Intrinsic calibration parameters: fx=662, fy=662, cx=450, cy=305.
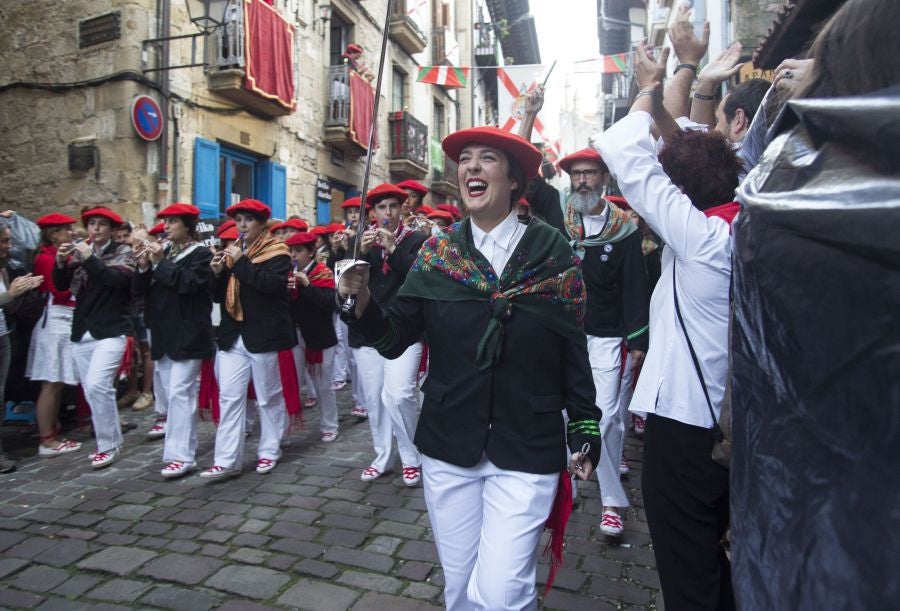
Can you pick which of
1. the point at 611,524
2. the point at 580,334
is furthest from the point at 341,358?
the point at 580,334

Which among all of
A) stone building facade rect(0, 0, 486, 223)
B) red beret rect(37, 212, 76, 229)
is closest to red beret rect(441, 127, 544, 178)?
red beret rect(37, 212, 76, 229)

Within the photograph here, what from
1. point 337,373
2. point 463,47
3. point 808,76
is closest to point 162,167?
point 337,373

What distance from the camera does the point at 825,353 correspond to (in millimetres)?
739

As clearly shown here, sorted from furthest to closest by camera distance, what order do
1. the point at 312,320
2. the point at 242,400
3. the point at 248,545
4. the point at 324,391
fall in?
the point at 312,320
the point at 324,391
the point at 242,400
the point at 248,545

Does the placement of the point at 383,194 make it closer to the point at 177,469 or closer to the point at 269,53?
→ the point at 177,469

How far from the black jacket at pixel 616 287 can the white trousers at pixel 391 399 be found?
1.33 metres

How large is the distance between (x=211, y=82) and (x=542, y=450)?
35.8 ft

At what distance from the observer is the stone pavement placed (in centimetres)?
328

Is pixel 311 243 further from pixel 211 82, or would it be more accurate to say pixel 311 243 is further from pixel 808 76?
pixel 808 76

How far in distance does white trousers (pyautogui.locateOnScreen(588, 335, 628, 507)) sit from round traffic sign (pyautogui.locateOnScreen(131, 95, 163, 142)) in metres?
8.23

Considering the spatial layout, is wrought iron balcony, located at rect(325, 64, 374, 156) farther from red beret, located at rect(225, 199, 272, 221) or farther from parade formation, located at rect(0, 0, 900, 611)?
red beret, located at rect(225, 199, 272, 221)

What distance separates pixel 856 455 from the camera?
2.33 ft

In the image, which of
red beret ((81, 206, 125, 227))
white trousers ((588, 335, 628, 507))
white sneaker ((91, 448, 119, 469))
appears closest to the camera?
white trousers ((588, 335, 628, 507))

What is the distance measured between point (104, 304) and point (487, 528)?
4840mm
